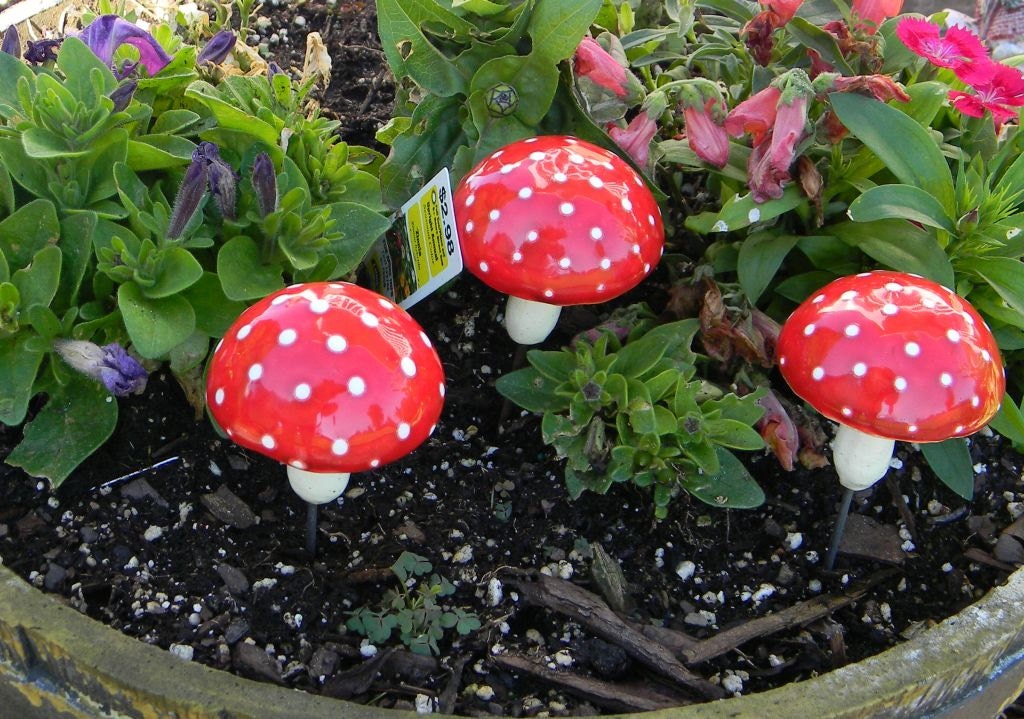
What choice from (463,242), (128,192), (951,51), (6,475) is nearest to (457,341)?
(463,242)

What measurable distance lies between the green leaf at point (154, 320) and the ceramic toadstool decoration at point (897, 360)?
2.92 ft

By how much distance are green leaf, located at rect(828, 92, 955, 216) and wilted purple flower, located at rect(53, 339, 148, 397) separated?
1.17m

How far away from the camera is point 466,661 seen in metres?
1.49

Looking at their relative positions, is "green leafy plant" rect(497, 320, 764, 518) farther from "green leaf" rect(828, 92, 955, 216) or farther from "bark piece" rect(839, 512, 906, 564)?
"green leaf" rect(828, 92, 955, 216)

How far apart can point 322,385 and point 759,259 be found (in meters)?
0.89

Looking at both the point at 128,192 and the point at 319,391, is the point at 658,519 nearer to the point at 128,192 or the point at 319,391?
the point at 319,391

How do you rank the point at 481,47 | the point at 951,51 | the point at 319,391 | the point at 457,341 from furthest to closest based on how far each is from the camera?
the point at 457,341 → the point at 481,47 → the point at 951,51 → the point at 319,391

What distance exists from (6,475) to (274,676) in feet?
1.93

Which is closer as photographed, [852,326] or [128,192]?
[852,326]

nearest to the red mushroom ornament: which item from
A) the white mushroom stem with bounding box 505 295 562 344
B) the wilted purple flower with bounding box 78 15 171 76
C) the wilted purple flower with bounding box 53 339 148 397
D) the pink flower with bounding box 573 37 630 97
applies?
the white mushroom stem with bounding box 505 295 562 344

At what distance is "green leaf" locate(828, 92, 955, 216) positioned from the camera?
161 centimetres

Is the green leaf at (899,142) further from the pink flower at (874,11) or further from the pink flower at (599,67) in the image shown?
the pink flower at (599,67)

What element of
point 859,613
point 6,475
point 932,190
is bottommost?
point 859,613

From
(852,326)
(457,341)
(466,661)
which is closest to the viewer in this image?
(852,326)
